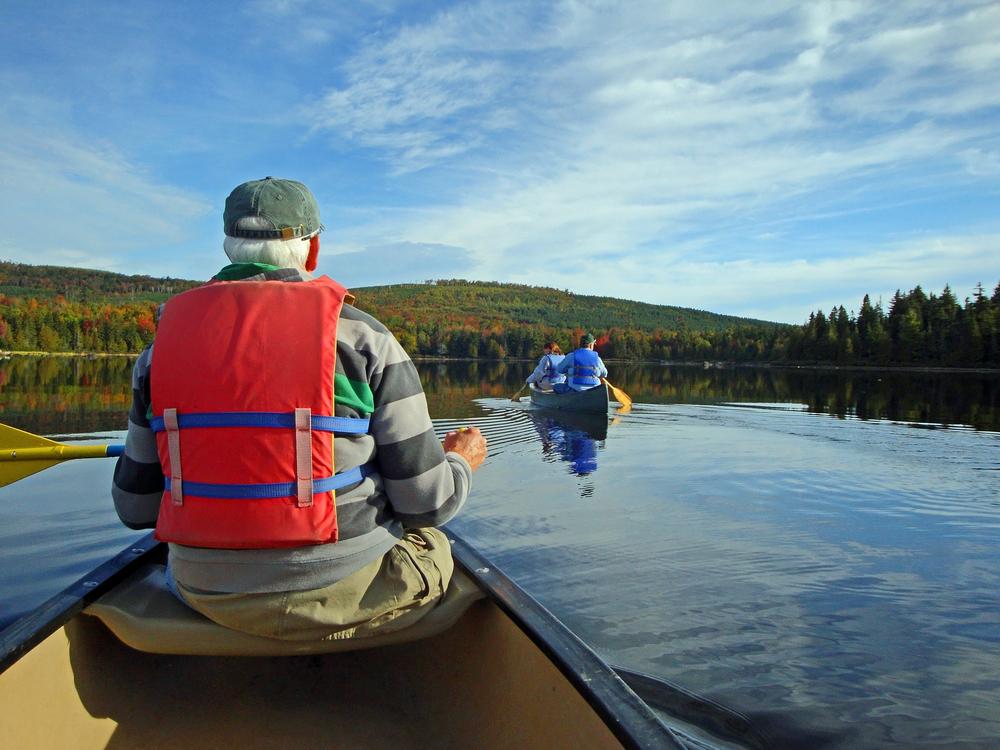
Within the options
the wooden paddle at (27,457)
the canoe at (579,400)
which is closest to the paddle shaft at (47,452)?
the wooden paddle at (27,457)

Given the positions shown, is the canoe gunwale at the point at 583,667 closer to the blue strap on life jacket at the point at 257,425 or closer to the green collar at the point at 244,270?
the blue strap on life jacket at the point at 257,425

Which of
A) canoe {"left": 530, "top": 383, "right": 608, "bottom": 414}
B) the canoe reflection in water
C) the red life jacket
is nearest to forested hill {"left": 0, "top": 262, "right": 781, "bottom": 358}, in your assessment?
canoe {"left": 530, "top": 383, "right": 608, "bottom": 414}

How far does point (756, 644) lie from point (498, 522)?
11.5 feet

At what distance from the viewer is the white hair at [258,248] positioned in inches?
92.3

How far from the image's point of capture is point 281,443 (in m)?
2.06

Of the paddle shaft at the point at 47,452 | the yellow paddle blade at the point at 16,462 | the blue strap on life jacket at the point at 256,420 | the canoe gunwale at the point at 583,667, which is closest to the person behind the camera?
the canoe gunwale at the point at 583,667

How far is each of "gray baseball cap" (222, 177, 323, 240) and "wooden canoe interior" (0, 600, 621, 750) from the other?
4.90 feet

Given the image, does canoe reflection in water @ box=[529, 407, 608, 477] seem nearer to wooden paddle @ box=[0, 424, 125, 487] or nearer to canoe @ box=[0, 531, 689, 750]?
wooden paddle @ box=[0, 424, 125, 487]

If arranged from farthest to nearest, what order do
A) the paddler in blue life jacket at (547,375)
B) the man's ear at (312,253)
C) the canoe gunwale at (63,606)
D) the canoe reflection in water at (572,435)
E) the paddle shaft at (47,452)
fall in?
the paddler in blue life jacket at (547,375) < the canoe reflection in water at (572,435) < the paddle shaft at (47,452) < the man's ear at (312,253) < the canoe gunwale at (63,606)

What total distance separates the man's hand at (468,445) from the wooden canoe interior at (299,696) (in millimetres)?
564

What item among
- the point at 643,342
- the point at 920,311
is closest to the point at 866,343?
the point at 920,311

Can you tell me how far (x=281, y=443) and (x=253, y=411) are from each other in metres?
0.12

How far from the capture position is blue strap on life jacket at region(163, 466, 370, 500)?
2070 mm

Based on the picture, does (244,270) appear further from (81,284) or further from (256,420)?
(81,284)
